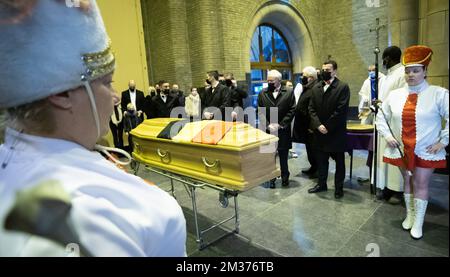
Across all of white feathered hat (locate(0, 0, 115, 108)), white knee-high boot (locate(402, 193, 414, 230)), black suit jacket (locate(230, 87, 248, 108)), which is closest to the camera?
white feathered hat (locate(0, 0, 115, 108))

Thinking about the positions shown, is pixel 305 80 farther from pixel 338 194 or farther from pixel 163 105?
pixel 163 105

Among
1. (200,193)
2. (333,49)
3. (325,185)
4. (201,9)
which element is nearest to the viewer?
(325,185)

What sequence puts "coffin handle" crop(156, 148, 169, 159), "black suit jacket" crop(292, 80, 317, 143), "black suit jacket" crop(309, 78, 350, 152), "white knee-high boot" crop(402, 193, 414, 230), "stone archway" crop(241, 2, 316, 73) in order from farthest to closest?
"stone archway" crop(241, 2, 316, 73) < "black suit jacket" crop(292, 80, 317, 143) < "black suit jacket" crop(309, 78, 350, 152) < "coffin handle" crop(156, 148, 169, 159) < "white knee-high boot" crop(402, 193, 414, 230)

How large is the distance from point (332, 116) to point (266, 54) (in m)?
7.49

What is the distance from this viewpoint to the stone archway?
851 cm

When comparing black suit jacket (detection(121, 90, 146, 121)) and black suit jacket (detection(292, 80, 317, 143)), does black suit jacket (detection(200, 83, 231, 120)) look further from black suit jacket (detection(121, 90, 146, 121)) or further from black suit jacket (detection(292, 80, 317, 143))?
black suit jacket (detection(121, 90, 146, 121))

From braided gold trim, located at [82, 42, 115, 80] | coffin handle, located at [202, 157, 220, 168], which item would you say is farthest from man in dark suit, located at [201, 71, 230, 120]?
braided gold trim, located at [82, 42, 115, 80]

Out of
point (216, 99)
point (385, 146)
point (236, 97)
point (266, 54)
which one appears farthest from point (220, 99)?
point (266, 54)

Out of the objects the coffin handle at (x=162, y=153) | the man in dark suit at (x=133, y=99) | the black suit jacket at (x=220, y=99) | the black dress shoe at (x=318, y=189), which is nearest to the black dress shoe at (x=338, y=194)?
the black dress shoe at (x=318, y=189)

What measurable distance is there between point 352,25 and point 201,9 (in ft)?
16.5

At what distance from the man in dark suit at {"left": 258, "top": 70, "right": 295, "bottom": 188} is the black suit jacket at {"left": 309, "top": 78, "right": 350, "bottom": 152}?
458 millimetres

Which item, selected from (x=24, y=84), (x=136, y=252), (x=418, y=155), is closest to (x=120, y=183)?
(x=136, y=252)

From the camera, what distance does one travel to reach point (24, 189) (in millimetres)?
525
